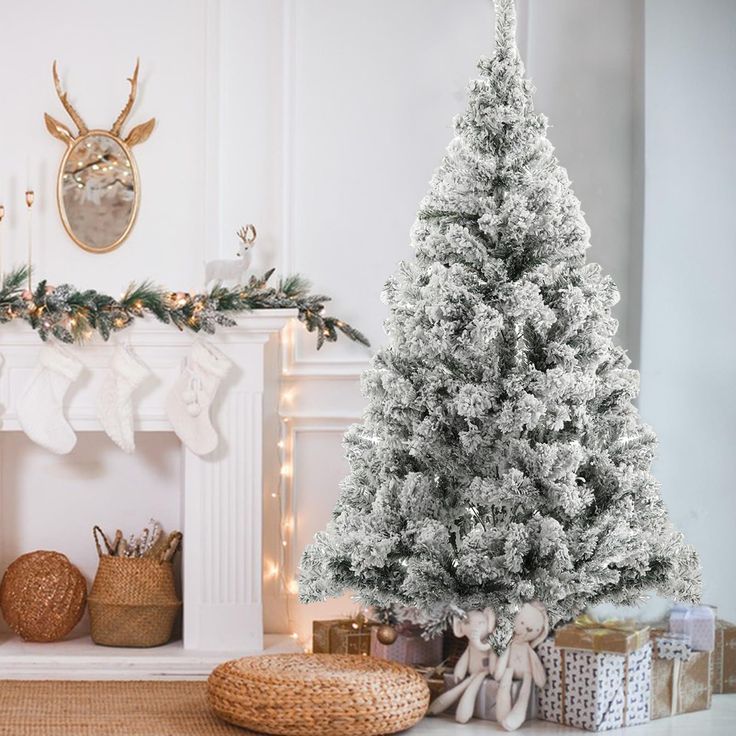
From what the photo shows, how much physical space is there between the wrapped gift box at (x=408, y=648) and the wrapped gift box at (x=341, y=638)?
0.10 metres

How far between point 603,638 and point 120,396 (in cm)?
167

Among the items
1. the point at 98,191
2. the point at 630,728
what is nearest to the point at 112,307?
the point at 98,191

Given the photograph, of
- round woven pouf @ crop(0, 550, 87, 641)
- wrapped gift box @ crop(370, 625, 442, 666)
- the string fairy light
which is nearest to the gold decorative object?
the string fairy light

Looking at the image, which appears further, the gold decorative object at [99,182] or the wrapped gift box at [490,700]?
the gold decorative object at [99,182]

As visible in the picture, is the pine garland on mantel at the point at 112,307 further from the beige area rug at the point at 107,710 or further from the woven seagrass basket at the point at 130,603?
the beige area rug at the point at 107,710

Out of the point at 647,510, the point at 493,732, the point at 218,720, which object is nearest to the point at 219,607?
the point at 218,720

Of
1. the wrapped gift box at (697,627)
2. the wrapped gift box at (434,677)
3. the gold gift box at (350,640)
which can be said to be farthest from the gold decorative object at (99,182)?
the wrapped gift box at (697,627)

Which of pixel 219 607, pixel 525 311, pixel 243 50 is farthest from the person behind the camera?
pixel 243 50

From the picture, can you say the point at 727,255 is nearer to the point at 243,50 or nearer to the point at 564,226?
the point at 564,226

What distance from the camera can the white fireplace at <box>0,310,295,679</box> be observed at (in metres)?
3.85

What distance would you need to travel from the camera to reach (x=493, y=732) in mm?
3184

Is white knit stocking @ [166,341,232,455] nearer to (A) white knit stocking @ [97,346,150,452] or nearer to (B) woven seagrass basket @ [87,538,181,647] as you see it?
(A) white knit stocking @ [97,346,150,452]

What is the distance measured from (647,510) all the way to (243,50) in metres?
2.12

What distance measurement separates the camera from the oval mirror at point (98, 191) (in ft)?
13.4
